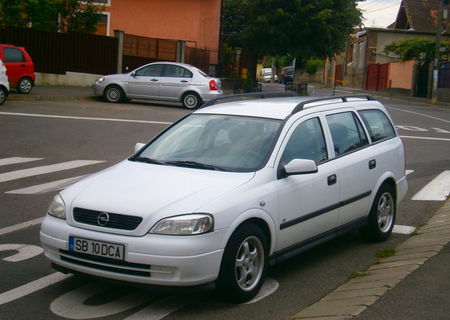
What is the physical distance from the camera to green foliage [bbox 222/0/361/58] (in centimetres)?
3409

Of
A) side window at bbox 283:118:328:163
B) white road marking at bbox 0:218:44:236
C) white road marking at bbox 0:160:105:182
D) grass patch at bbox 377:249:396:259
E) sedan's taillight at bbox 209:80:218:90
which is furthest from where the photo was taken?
sedan's taillight at bbox 209:80:218:90

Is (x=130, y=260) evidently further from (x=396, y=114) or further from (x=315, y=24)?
(x=315, y=24)

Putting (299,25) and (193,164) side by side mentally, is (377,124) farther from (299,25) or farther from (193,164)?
(299,25)

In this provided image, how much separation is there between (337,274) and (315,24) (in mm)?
29102

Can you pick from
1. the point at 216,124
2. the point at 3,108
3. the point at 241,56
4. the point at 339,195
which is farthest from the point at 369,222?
the point at 241,56

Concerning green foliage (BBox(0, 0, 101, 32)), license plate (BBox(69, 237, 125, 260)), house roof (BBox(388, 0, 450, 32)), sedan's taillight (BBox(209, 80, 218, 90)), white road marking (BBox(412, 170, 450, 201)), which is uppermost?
house roof (BBox(388, 0, 450, 32))

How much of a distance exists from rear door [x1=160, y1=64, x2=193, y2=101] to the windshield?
16.8 m

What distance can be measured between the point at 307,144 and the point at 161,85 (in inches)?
688

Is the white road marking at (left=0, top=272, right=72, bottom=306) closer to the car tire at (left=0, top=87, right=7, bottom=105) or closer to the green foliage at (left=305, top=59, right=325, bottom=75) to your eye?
the car tire at (left=0, top=87, right=7, bottom=105)

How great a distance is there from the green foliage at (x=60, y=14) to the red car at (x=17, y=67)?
5.88 meters

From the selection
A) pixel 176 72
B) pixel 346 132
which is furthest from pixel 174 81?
pixel 346 132

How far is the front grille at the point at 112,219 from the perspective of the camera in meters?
5.09

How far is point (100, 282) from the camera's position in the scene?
18.5 feet

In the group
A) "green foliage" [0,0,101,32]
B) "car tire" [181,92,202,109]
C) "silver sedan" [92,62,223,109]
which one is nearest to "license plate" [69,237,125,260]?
"silver sedan" [92,62,223,109]
